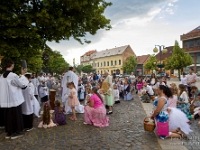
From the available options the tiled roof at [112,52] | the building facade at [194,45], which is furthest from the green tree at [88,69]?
the building facade at [194,45]

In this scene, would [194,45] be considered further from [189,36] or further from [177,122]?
[177,122]

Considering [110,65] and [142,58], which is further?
[110,65]

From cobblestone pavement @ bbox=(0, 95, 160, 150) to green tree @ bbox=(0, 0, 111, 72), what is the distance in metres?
3.53

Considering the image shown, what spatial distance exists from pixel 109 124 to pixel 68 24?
13.1ft

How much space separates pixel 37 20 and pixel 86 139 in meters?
4.76

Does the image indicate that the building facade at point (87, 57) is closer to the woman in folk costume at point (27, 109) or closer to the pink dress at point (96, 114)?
the pink dress at point (96, 114)

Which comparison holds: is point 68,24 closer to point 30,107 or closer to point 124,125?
point 30,107

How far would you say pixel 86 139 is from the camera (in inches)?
184

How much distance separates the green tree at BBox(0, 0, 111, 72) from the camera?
6.52 meters

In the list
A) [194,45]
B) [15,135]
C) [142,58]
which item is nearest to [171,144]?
[15,135]

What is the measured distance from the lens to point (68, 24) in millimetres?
6824

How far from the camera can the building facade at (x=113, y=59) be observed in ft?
210

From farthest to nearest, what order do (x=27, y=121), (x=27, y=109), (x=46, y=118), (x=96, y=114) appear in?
1. (x=96, y=114)
2. (x=46, y=118)
3. (x=27, y=121)
4. (x=27, y=109)

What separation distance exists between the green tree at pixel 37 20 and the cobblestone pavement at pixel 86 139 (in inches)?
139
